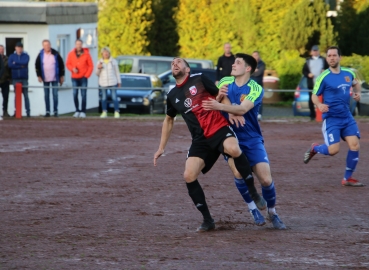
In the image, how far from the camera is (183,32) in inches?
1997

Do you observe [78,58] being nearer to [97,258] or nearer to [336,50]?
[336,50]

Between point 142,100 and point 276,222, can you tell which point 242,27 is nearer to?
point 142,100

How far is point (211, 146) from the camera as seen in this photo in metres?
8.92

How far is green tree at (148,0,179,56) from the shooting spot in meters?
52.8

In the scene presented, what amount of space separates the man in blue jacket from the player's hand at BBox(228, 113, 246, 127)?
14870 millimetres

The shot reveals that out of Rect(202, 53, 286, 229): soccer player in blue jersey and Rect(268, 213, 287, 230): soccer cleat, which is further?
Rect(268, 213, 287, 230): soccer cleat

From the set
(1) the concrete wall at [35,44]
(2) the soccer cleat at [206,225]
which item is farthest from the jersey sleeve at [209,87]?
(1) the concrete wall at [35,44]

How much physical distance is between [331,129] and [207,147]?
3901 millimetres

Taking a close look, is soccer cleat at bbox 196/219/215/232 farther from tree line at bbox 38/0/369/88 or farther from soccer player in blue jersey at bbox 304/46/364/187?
tree line at bbox 38/0/369/88

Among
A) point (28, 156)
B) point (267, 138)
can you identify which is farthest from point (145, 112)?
point (28, 156)

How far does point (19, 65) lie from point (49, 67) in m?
0.78

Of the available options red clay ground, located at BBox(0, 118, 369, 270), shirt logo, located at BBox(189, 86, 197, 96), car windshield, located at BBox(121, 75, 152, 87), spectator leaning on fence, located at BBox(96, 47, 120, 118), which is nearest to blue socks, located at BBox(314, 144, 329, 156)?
red clay ground, located at BBox(0, 118, 369, 270)

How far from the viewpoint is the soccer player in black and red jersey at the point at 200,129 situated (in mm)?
8891

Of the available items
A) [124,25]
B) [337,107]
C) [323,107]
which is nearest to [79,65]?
[337,107]
